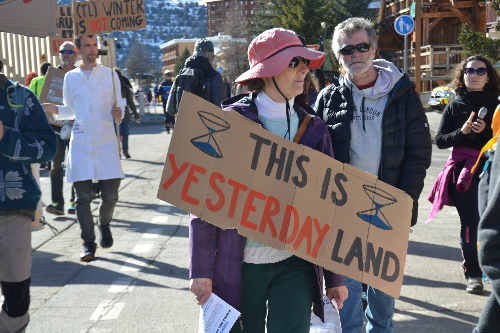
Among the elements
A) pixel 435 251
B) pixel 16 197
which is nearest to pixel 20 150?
pixel 16 197

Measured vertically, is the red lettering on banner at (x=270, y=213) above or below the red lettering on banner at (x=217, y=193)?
below

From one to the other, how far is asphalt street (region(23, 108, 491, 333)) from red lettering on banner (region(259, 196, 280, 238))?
202 cm

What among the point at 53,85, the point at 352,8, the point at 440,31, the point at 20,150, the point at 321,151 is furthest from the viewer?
the point at 352,8

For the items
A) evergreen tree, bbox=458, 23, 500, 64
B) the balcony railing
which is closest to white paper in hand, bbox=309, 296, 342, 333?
evergreen tree, bbox=458, 23, 500, 64

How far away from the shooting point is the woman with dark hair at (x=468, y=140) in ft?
16.6

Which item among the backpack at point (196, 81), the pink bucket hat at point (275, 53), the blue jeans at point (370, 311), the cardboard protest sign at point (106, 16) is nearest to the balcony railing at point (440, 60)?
the cardboard protest sign at point (106, 16)

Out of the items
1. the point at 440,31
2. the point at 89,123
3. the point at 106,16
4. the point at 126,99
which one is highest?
the point at 440,31

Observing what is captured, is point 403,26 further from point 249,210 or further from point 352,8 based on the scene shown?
point 352,8

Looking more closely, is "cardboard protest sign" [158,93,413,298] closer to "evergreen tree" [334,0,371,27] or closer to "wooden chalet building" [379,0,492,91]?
"wooden chalet building" [379,0,492,91]

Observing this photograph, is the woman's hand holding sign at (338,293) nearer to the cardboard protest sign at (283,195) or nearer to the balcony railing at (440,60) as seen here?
the cardboard protest sign at (283,195)

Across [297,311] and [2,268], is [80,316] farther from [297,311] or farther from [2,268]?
[297,311]

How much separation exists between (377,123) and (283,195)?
3.96 ft

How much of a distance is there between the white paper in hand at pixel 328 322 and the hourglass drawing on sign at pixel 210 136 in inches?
40.6

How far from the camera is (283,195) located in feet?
8.38
